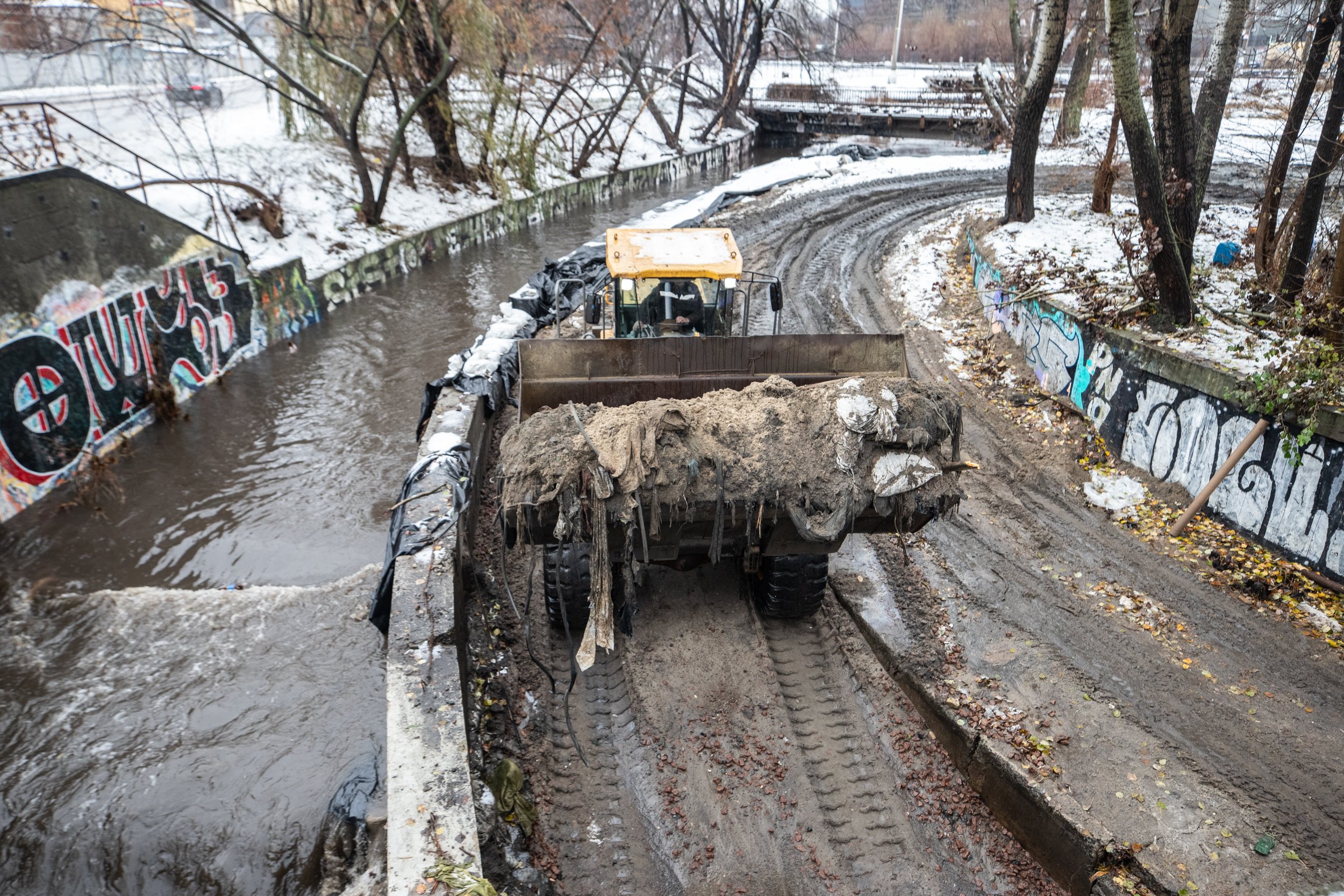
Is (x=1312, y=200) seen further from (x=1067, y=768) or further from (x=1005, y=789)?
(x=1005, y=789)

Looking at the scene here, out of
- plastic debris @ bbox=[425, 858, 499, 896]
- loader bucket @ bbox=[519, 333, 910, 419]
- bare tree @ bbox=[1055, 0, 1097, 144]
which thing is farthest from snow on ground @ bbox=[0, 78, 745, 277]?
bare tree @ bbox=[1055, 0, 1097, 144]

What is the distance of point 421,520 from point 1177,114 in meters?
9.27

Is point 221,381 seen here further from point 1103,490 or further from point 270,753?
point 1103,490

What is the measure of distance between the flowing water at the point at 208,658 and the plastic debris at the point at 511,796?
891 millimetres

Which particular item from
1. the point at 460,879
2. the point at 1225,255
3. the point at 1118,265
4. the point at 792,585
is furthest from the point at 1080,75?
the point at 460,879

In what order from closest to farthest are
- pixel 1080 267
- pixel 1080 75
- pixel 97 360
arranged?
pixel 97 360
pixel 1080 267
pixel 1080 75

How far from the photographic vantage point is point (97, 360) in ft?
32.5

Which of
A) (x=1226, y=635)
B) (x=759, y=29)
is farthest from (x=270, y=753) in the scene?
(x=759, y=29)

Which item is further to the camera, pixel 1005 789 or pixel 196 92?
pixel 196 92

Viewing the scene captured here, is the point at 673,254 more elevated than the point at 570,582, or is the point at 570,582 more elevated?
the point at 673,254

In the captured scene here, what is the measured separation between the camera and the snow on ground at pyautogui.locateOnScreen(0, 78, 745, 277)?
14.8 metres

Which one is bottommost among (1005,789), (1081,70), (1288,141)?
(1005,789)

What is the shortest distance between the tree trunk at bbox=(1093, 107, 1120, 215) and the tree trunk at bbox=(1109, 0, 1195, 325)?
491cm

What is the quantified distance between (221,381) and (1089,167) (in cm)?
2100
